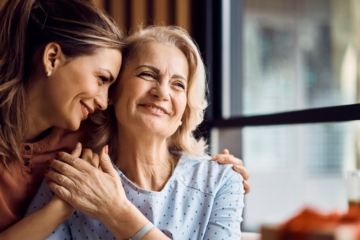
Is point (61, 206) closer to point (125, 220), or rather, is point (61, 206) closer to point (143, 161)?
point (125, 220)

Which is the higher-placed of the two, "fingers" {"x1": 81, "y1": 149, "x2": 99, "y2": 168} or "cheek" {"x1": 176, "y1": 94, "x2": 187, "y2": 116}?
"cheek" {"x1": 176, "y1": 94, "x2": 187, "y2": 116}

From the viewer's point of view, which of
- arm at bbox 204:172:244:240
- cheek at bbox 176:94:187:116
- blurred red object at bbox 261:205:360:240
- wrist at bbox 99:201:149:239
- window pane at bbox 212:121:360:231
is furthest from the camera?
window pane at bbox 212:121:360:231

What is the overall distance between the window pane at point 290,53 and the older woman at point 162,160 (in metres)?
3.96

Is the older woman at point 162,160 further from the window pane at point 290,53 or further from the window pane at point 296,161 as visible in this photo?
the window pane at point 290,53

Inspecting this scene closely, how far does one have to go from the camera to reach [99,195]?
1.65 meters

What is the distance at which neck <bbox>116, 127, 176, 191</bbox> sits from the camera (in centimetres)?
187

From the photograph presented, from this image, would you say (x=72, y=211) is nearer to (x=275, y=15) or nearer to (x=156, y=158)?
(x=156, y=158)

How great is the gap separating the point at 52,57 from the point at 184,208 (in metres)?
0.70


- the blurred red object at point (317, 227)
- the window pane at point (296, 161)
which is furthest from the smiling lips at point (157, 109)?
the window pane at point (296, 161)

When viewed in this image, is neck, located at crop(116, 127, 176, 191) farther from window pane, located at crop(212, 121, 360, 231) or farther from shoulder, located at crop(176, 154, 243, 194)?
window pane, located at crop(212, 121, 360, 231)

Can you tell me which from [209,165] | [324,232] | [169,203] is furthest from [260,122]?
[324,232]

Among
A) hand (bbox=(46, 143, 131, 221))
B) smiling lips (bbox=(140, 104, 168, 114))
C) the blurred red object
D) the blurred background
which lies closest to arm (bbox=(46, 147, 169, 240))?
hand (bbox=(46, 143, 131, 221))

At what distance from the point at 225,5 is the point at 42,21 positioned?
6.66 ft

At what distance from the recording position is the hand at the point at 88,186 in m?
1.65
